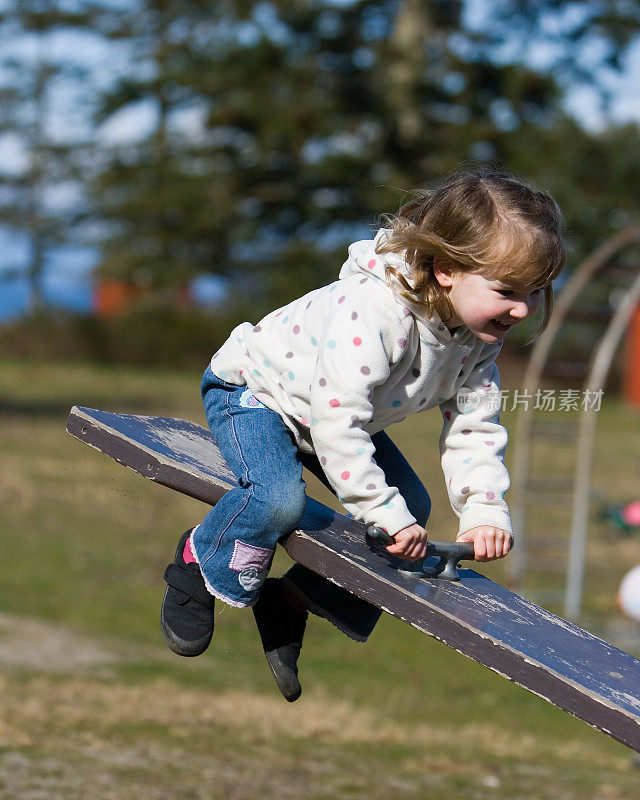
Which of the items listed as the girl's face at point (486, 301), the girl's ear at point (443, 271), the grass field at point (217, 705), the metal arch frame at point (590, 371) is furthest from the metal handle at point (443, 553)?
the metal arch frame at point (590, 371)

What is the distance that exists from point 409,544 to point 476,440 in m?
0.56

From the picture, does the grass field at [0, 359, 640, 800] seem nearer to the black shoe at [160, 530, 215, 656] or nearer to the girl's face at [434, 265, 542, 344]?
A: the black shoe at [160, 530, 215, 656]

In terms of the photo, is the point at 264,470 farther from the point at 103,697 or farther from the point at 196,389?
the point at 196,389

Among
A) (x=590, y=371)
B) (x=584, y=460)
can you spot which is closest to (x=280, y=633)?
(x=584, y=460)

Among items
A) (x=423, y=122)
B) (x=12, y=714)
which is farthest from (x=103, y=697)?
(x=423, y=122)

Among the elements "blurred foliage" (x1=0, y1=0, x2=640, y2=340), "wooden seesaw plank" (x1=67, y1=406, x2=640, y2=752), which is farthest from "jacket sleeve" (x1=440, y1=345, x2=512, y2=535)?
"blurred foliage" (x1=0, y1=0, x2=640, y2=340)

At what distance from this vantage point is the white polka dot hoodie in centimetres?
304

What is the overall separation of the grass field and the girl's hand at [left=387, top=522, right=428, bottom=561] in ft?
3.11

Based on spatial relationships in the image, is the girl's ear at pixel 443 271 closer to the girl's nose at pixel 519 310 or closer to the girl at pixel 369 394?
the girl at pixel 369 394

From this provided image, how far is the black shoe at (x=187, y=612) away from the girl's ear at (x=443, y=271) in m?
1.11

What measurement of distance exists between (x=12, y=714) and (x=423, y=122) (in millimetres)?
27238

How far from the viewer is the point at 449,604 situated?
2.90 m

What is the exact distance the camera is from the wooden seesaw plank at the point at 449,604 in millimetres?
2676

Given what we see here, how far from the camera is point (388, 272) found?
3.13 meters
